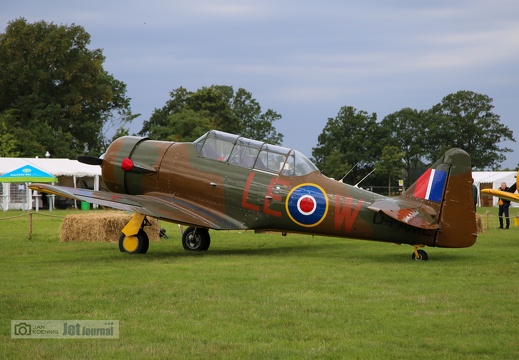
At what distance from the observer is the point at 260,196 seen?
1372 centimetres

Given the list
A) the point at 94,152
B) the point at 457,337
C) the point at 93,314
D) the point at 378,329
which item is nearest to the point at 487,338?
the point at 457,337

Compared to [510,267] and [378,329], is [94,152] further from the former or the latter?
[378,329]

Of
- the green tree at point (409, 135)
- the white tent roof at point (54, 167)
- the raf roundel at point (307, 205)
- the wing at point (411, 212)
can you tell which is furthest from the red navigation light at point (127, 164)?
the green tree at point (409, 135)

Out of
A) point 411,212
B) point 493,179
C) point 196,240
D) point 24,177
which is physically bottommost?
point 196,240

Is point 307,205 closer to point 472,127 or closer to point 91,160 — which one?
point 91,160

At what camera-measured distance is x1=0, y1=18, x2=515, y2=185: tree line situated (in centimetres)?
5541

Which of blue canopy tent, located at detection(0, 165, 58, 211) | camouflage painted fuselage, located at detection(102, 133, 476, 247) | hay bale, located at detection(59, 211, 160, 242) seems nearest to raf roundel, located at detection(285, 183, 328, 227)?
camouflage painted fuselage, located at detection(102, 133, 476, 247)

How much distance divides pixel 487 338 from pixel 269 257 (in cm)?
711

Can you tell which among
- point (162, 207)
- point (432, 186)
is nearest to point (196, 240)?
point (162, 207)

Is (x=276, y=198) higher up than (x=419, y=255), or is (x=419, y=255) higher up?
(x=276, y=198)

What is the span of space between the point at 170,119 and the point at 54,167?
2247 centimetres

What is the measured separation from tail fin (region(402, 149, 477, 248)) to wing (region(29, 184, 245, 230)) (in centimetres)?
356

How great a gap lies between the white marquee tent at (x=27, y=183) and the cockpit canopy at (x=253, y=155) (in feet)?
74.6

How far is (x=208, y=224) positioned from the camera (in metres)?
13.6
